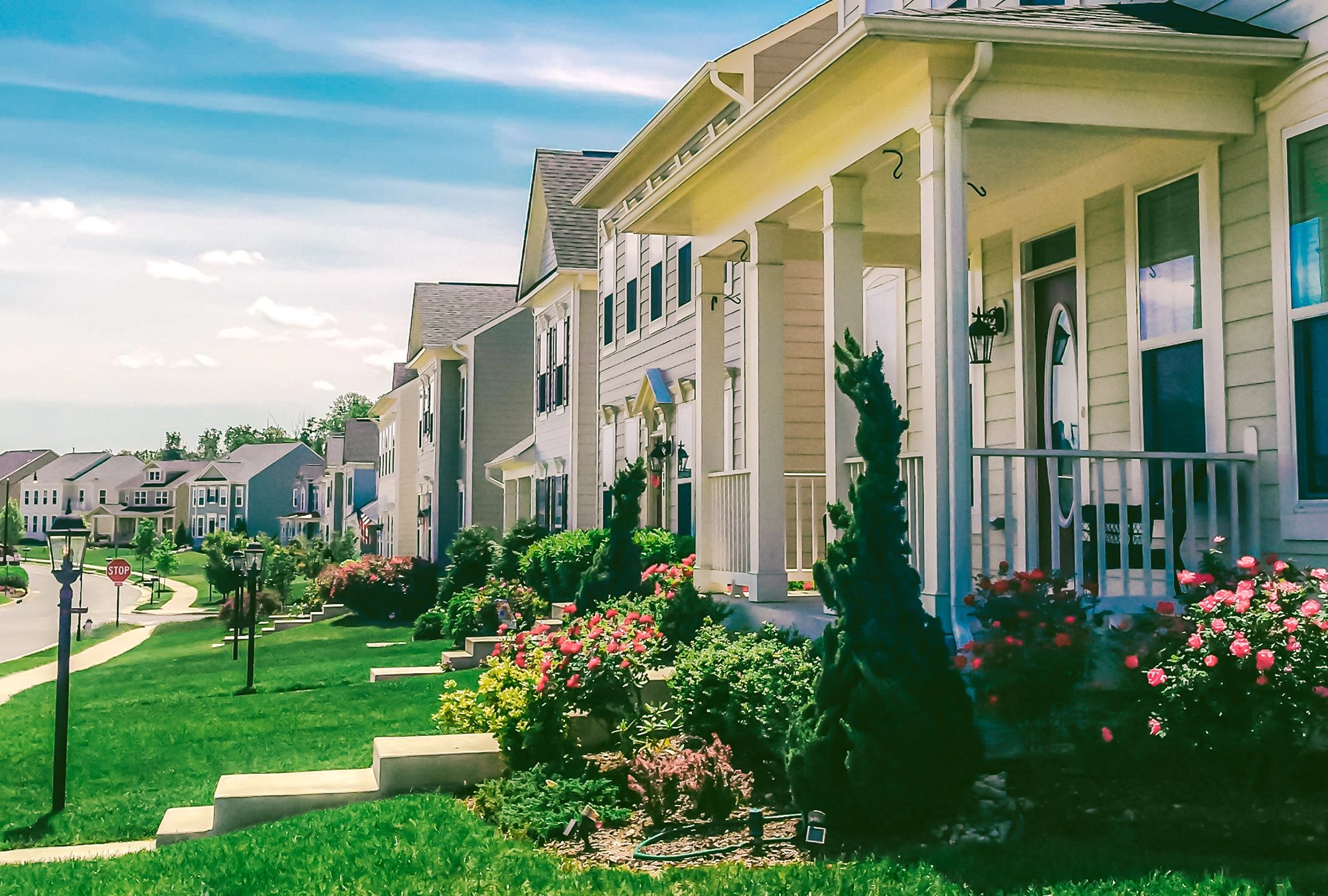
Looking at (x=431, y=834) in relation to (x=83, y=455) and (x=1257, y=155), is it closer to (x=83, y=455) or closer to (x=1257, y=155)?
(x=1257, y=155)

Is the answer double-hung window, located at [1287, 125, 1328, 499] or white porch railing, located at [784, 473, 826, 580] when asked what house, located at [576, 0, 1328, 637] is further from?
white porch railing, located at [784, 473, 826, 580]

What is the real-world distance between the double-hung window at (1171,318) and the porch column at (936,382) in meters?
2.01

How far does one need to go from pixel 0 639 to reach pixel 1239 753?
136 ft

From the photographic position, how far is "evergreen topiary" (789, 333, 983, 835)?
550 cm

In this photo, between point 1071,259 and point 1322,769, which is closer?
point 1322,769

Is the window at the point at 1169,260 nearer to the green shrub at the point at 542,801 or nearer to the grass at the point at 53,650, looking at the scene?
the green shrub at the point at 542,801

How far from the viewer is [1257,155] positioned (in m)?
7.10

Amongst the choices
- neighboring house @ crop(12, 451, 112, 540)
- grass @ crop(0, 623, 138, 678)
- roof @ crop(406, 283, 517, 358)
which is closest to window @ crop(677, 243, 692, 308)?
grass @ crop(0, 623, 138, 678)

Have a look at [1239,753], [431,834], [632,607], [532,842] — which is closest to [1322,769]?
[1239,753]

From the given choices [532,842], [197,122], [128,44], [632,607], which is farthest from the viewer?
[197,122]

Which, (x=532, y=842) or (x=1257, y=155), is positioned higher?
(x=1257, y=155)

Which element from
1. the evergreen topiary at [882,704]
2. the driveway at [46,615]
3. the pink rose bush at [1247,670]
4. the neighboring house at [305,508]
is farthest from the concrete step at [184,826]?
the neighboring house at [305,508]

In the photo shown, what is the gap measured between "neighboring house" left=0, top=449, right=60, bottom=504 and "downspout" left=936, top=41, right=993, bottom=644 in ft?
408

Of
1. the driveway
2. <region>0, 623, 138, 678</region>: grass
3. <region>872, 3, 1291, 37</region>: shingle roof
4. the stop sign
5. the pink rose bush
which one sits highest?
<region>872, 3, 1291, 37</region>: shingle roof
